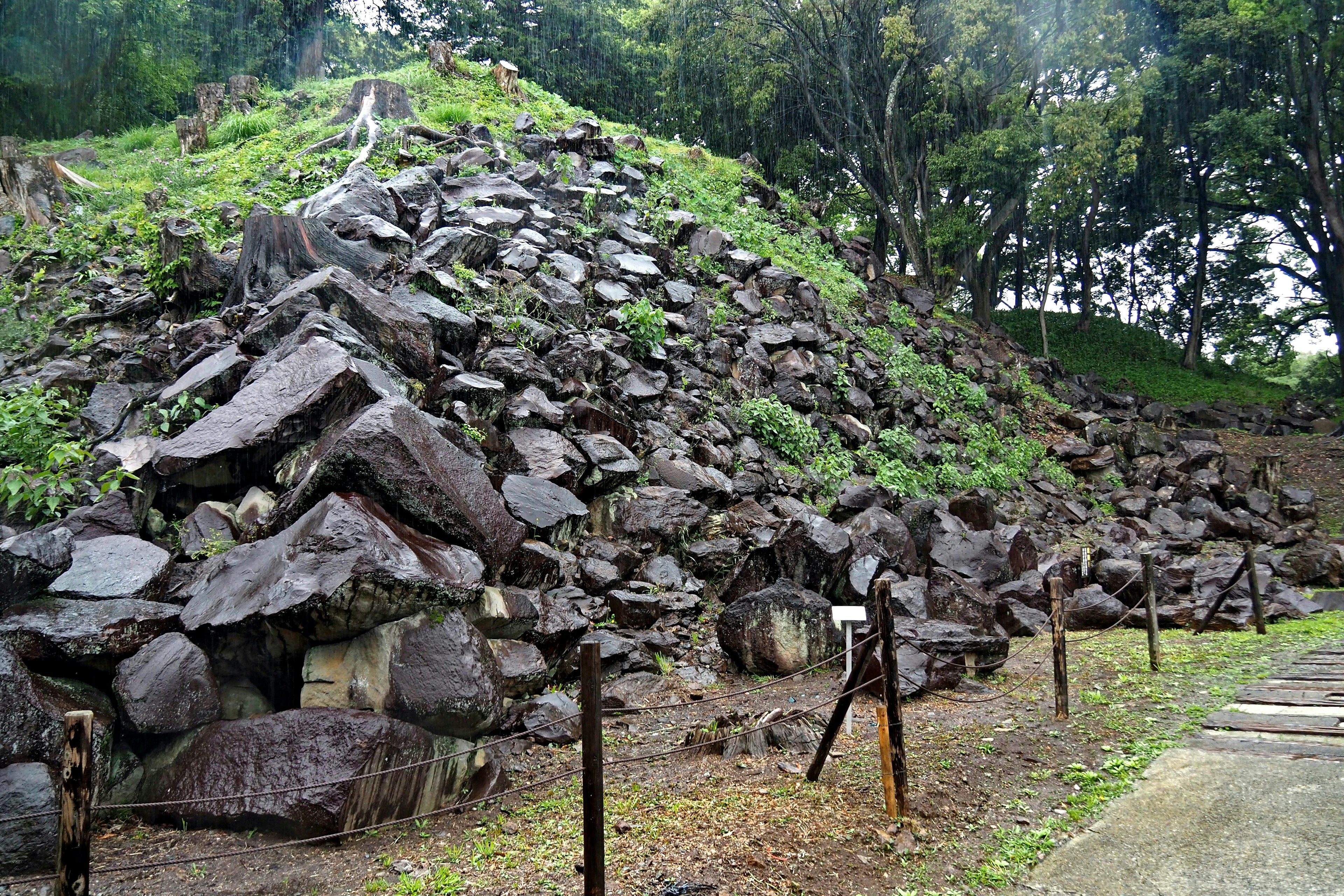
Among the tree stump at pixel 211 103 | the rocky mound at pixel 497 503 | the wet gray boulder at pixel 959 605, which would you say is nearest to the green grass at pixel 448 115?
the rocky mound at pixel 497 503

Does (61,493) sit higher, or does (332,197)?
(332,197)

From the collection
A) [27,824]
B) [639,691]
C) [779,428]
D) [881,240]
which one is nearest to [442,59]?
[779,428]

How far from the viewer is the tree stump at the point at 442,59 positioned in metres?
20.7

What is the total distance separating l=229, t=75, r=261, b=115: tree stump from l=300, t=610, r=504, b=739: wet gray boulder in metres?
19.6

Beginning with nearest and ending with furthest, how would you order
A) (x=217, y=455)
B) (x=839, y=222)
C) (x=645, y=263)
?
1. (x=217, y=455)
2. (x=645, y=263)
3. (x=839, y=222)

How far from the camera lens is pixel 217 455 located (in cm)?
Answer: 650

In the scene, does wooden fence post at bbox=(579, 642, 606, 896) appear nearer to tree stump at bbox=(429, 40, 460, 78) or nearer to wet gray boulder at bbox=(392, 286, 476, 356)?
wet gray boulder at bbox=(392, 286, 476, 356)

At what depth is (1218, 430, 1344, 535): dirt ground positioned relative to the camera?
1831 centimetres

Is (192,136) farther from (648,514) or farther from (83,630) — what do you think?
(83,630)

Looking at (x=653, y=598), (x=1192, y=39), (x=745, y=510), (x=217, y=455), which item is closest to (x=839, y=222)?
(x=1192, y=39)

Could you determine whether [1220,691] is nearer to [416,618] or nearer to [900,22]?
[416,618]

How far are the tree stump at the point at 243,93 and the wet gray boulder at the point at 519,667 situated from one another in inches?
755

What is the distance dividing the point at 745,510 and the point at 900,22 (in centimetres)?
1674

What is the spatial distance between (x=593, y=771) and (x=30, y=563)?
405 centimetres
